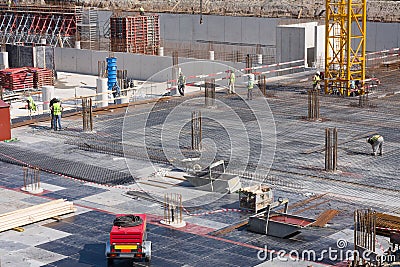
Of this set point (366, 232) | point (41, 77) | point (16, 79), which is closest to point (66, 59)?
point (41, 77)

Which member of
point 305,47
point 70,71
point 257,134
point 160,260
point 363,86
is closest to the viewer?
point 160,260

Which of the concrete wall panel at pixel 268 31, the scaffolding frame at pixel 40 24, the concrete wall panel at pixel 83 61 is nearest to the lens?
the concrete wall panel at pixel 83 61

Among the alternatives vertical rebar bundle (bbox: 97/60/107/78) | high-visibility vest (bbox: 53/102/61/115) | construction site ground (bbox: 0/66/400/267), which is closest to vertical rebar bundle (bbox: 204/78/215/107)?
construction site ground (bbox: 0/66/400/267)

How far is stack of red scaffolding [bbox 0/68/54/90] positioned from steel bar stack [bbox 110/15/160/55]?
10238mm

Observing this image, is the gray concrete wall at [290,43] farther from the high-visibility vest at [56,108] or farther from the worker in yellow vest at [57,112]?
the high-visibility vest at [56,108]

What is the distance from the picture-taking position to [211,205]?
80.3ft

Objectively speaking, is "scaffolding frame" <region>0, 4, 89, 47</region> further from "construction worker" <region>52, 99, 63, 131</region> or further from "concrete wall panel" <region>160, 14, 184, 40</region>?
"construction worker" <region>52, 99, 63, 131</region>

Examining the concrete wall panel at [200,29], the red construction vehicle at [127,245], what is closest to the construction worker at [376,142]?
the red construction vehicle at [127,245]

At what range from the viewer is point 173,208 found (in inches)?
911

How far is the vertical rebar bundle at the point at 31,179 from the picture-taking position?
26.3m

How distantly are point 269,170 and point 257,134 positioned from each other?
20.5 feet

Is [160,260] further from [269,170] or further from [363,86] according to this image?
[363,86]

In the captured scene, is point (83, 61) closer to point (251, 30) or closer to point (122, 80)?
point (122, 80)

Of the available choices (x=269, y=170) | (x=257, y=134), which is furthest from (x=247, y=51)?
(x=269, y=170)
